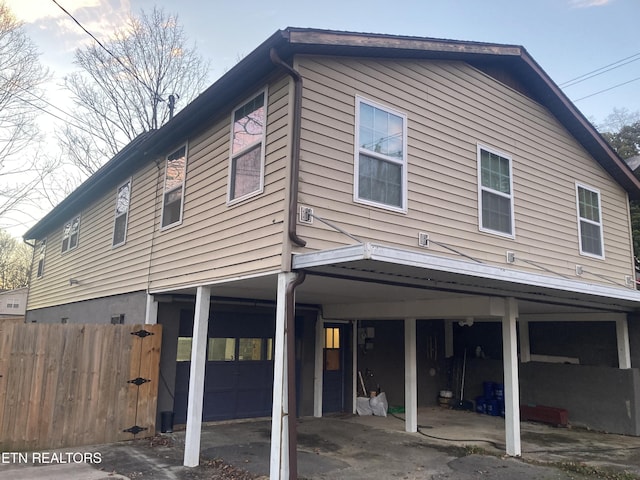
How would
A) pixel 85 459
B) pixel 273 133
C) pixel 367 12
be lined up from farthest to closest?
pixel 367 12, pixel 85 459, pixel 273 133

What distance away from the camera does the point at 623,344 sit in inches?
384

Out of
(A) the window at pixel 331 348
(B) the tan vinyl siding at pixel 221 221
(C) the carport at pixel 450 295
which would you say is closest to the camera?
(C) the carport at pixel 450 295

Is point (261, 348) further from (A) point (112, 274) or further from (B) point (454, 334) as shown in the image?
(B) point (454, 334)

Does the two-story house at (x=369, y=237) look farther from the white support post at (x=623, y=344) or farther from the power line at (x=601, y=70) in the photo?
the power line at (x=601, y=70)

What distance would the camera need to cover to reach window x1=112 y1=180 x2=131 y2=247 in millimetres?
10609

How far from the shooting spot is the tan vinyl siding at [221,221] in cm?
580

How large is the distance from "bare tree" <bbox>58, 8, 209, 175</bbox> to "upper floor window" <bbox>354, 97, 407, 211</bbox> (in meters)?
14.9

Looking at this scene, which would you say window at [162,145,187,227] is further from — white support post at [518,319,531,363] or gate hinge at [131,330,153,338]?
white support post at [518,319,531,363]

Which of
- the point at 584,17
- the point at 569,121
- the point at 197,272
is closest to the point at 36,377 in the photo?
the point at 197,272

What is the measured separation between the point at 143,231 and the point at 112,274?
5.92 ft

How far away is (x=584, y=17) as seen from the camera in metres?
15.3

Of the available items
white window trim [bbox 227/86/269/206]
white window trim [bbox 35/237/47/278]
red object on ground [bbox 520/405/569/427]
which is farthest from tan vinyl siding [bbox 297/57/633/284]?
white window trim [bbox 35/237/47/278]

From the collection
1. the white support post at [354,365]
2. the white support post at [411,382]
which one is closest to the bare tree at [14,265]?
the white support post at [354,365]

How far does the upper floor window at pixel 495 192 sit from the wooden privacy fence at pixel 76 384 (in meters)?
5.76
